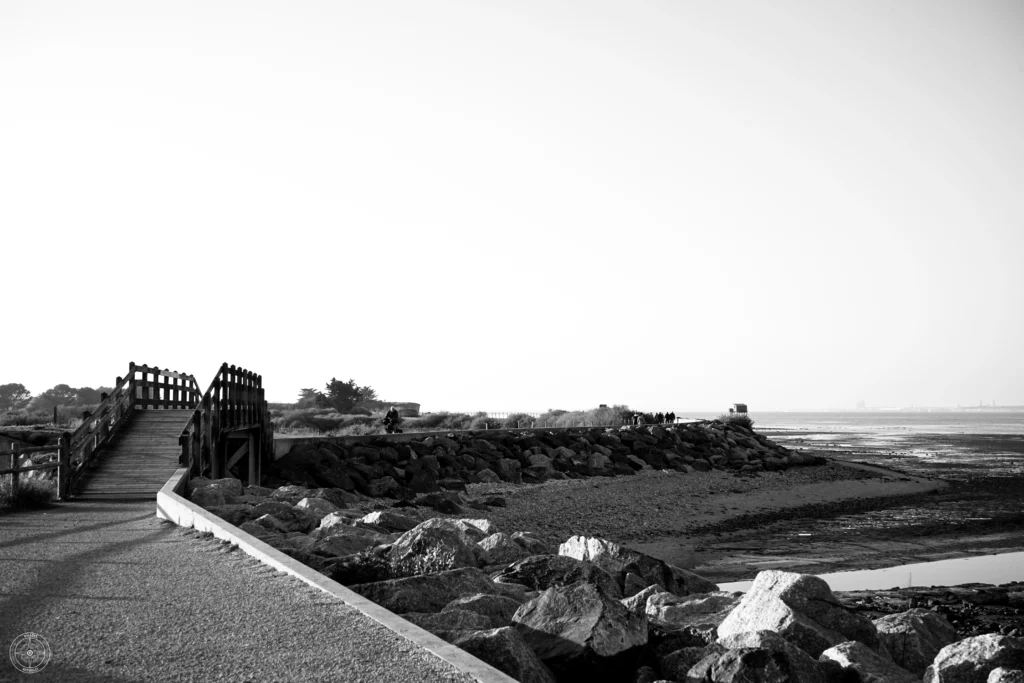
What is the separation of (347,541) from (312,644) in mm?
4450

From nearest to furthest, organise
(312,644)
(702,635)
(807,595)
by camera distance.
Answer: (312,644) → (702,635) → (807,595)

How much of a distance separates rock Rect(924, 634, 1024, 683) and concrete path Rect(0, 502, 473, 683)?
3.87 m

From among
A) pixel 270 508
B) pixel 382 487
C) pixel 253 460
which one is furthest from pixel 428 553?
pixel 253 460

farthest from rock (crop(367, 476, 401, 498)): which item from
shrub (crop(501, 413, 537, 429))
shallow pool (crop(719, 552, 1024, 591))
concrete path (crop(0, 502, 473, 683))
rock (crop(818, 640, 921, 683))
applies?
shrub (crop(501, 413, 537, 429))

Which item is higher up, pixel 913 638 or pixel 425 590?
pixel 425 590

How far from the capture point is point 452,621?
21.1ft

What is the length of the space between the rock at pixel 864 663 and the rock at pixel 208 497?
904 cm

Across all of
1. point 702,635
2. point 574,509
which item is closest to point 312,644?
point 702,635

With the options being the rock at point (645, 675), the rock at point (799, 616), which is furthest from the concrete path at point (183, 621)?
the rock at point (799, 616)

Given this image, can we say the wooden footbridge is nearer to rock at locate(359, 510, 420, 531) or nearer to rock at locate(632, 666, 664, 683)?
rock at locate(359, 510, 420, 531)

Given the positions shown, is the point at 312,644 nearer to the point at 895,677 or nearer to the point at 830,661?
the point at 830,661

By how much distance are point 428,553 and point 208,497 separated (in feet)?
17.9

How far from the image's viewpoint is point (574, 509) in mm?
21234

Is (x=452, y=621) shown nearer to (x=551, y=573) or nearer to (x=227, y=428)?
(x=551, y=573)
